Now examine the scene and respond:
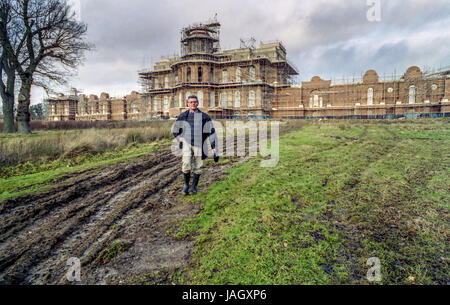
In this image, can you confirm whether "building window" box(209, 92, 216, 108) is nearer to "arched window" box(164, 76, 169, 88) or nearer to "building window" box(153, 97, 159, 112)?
"arched window" box(164, 76, 169, 88)

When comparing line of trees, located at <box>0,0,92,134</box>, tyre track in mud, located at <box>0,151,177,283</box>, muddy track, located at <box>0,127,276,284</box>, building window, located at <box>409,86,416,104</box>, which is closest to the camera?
muddy track, located at <box>0,127,276,284</box>

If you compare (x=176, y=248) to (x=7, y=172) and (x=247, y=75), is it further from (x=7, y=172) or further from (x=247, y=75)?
(x=247, y=75)

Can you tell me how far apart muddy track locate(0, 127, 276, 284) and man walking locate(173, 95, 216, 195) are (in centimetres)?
64

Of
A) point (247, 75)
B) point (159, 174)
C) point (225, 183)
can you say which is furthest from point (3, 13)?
point (247, 75)

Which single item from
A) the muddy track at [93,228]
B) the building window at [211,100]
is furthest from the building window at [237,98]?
the muddy track at [93,228]

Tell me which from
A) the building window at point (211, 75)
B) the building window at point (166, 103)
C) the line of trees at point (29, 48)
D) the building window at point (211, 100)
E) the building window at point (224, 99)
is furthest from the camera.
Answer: the building window at point (166, 103)

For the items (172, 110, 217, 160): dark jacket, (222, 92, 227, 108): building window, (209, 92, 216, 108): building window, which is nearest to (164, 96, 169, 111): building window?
(209, 92, 216, 108): building window

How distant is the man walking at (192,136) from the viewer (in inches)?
199

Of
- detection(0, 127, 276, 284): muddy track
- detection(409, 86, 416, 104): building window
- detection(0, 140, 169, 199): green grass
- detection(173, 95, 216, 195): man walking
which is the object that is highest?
detection(409, 86, 416, 104): building window

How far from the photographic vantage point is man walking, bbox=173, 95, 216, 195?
16.6 feet

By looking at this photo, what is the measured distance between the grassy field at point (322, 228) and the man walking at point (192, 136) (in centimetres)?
65

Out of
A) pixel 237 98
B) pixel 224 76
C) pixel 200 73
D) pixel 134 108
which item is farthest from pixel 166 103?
pixel 237 98

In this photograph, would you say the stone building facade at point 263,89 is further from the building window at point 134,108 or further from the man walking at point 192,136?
the man walking at point 192,136

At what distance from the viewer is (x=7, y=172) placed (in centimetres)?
761
